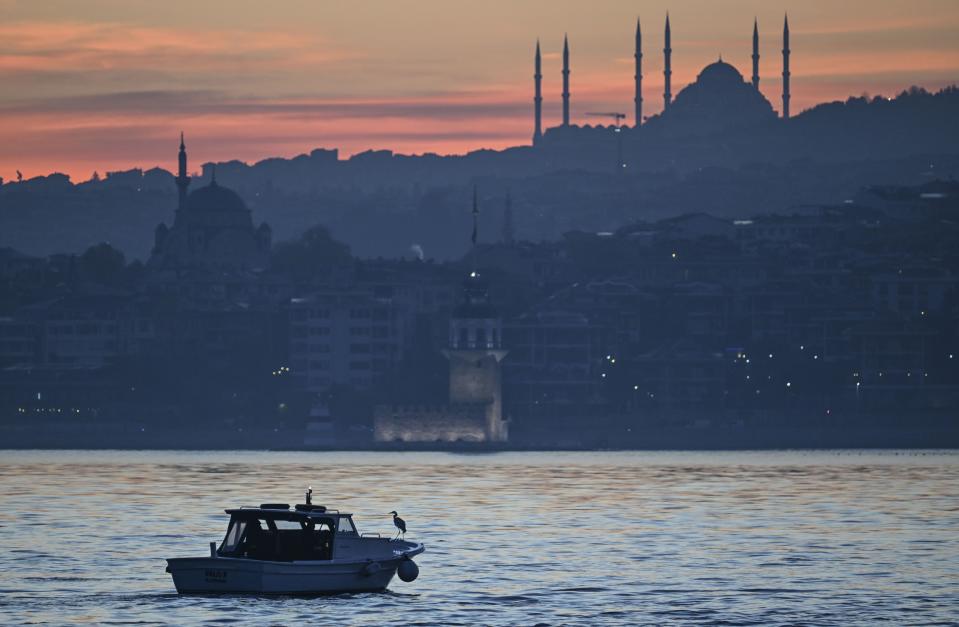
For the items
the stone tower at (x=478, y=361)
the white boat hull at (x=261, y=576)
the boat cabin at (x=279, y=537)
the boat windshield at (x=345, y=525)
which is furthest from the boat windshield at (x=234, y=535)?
the stone tower at (x=478, y=361)

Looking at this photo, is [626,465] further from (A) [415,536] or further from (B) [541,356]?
(A) [415,536]

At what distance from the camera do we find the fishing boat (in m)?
59.6

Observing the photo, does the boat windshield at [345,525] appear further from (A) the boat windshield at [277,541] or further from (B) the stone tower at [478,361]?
(B) the stone tower at [478,361]

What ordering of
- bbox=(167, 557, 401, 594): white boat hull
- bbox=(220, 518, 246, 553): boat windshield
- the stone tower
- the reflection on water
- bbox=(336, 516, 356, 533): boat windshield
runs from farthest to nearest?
the stone tower → bbox=(336, 516, 356, 533): boat windshield → bbox=(220, 518, 246, 553): boat windshield → the reflection on water → bbox=(167, 557, 401, 594): white boat hull

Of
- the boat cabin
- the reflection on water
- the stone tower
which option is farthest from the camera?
the stone tower

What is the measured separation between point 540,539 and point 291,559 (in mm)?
19931

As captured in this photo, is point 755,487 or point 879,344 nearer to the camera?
point 755,487

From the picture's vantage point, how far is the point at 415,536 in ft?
261

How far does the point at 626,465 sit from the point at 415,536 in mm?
58918

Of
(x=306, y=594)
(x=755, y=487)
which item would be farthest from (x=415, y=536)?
(x=755, y=487)

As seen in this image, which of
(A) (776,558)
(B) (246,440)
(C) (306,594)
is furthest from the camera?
(B) (246,440)

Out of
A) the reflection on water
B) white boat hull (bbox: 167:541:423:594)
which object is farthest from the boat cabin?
the reflection on water

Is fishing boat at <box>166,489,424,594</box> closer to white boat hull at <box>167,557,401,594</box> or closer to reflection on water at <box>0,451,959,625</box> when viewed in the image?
white boat hull at <box>167,557,401,594</box>

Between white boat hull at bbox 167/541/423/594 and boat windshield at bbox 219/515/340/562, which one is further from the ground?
boat windshield at bbox 219/515/340/562
